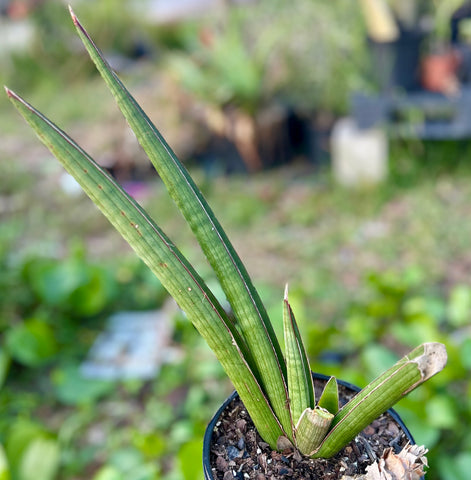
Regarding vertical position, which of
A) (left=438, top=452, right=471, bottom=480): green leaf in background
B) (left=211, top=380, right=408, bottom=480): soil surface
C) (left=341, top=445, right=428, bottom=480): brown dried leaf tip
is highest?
(left=341, top=445, right=428, bottom=480): brown dried leaf tip

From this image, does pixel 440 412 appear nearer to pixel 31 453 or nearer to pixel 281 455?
pixel 281 455

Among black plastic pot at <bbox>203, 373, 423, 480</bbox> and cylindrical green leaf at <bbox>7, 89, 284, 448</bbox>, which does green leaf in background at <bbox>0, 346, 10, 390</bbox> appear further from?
cylindrical green leaf at <bbox>7, 89, 284, 448</bbox>

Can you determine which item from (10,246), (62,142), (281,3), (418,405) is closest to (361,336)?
(418,405)

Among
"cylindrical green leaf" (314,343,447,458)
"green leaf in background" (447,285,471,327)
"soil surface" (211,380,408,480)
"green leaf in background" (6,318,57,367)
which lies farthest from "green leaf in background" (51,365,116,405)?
"cylindrical green leaf" (314,343,447,458)

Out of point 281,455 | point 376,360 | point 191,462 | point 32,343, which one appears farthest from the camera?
point 32,343

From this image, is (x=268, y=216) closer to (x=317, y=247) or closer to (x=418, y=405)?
(x=317, y=247)

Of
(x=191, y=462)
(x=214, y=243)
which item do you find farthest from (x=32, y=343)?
(x=214, y=243)
